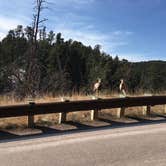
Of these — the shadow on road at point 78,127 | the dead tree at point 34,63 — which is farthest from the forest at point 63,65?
the shadow on road at point 78,127

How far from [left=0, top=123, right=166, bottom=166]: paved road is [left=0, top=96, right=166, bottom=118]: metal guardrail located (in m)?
1.40

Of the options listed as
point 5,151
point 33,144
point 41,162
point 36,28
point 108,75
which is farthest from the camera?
point 108,75

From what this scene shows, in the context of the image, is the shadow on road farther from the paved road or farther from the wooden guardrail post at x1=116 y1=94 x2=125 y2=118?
the paved road

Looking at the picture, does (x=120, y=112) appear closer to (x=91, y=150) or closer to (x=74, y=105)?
(x=74, y=105)

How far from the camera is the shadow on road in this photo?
31.2 feet

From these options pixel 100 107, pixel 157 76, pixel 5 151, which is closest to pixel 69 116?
pixel 100 107

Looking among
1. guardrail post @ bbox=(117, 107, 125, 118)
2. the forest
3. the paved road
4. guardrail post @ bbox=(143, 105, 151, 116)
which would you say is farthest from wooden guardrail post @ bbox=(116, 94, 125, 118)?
the forest

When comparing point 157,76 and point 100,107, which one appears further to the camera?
point 157,76

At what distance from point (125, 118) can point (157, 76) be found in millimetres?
101404

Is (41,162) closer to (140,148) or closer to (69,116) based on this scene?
(140,148)

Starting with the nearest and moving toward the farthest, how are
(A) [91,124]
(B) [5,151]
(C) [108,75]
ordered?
(B) [5,151] → (A) [91,124] → (C) [108,75]

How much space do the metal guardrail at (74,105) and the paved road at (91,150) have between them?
140cm

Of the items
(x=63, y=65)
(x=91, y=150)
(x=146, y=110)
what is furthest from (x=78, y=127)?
(x=63, y=65)

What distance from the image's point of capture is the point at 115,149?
8141 millimetres
